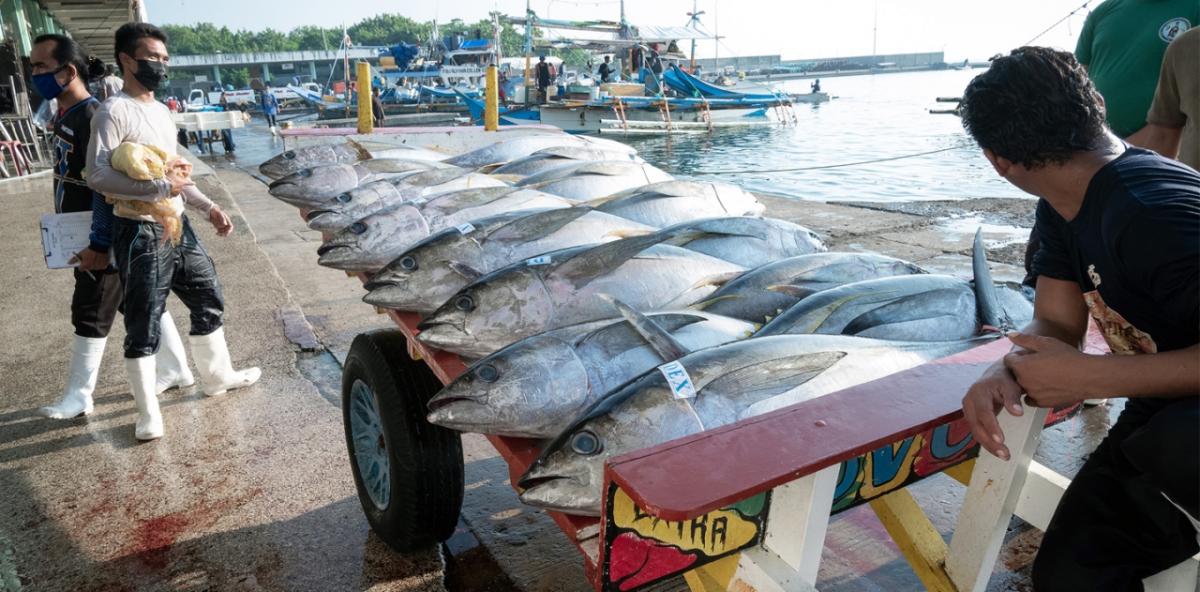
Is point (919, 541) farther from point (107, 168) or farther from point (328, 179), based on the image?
point (328, 179)

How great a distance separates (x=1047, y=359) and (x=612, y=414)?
822 millimetres

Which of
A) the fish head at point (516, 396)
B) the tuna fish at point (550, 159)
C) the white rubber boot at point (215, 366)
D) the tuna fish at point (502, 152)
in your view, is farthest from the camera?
the tuna fish at point (502, 152)

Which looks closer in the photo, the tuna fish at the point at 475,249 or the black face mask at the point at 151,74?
the tuna fish at the point at 475,249

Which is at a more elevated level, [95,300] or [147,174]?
[147,174]

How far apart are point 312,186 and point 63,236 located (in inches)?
45.9

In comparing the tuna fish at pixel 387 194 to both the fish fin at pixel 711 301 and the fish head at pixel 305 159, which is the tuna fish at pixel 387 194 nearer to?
the fish head at pixel 305 159

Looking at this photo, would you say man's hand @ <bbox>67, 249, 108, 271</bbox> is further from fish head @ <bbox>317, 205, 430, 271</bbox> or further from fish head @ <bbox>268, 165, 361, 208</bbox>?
fish head @ <bbox>317, 205, 430, 271</bbox>

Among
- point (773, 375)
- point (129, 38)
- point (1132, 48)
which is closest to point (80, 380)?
point (129, 38)

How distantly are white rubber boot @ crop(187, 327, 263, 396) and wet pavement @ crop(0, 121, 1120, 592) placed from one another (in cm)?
7

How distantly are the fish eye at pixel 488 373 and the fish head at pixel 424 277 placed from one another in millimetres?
739

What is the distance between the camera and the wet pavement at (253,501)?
95.0 inches

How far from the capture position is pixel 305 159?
15.4 ft

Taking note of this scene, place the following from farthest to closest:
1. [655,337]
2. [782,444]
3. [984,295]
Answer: [984,295], [655,337], [782,444]

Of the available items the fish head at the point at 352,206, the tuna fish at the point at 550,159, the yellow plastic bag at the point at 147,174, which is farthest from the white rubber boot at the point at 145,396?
the tuna fish at the point at 550,159
